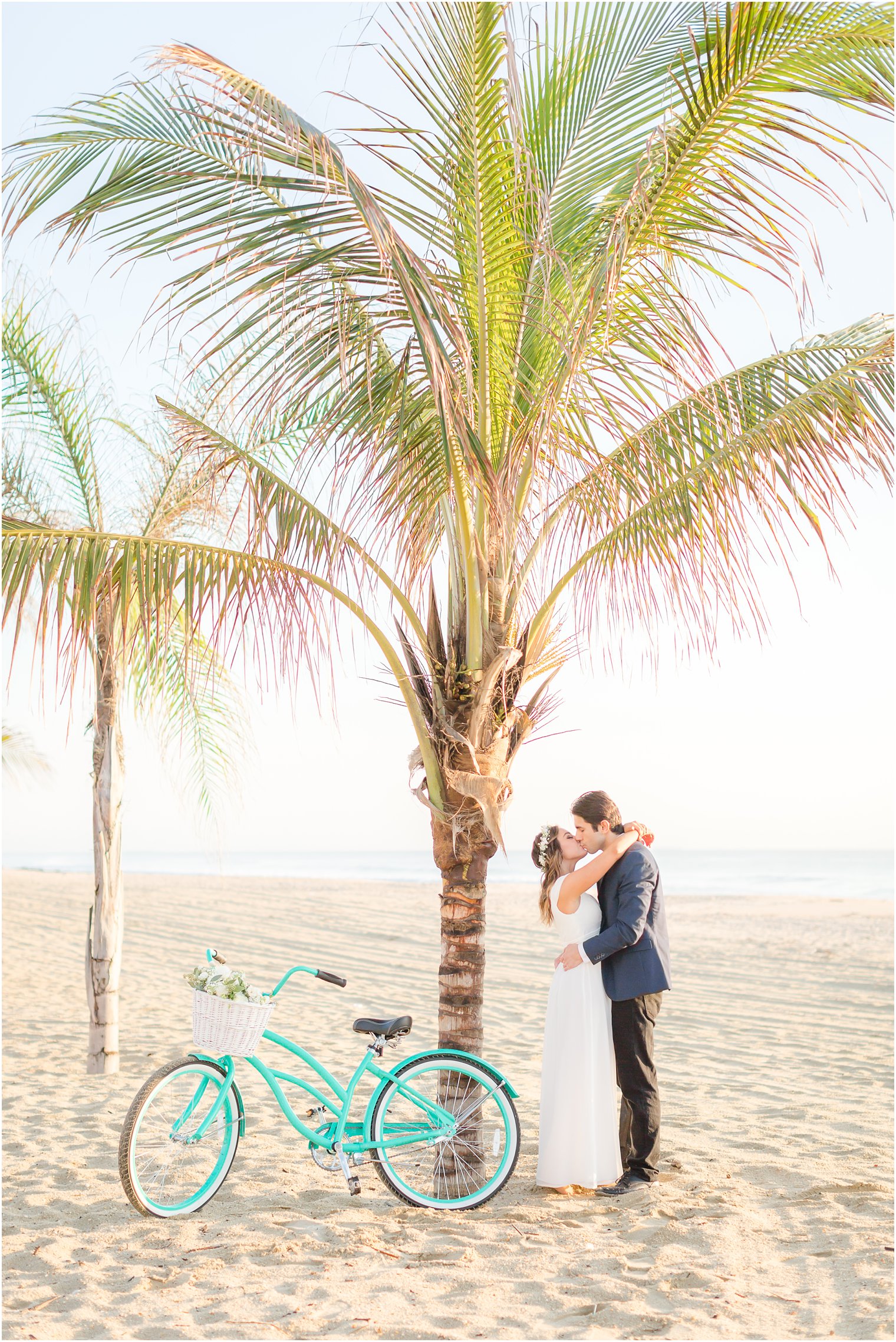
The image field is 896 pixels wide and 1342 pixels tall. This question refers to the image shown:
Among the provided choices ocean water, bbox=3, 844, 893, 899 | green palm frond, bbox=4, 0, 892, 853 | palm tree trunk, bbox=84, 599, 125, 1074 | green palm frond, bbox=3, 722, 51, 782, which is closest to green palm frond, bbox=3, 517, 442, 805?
green palm frond, bbox=4, 0, 892, 853

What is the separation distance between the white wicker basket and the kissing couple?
55.3 inches

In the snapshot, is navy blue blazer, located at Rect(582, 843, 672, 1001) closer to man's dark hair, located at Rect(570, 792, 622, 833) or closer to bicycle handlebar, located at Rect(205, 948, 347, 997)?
man's dark hair, located at Rect(570, 792, 622, 833)

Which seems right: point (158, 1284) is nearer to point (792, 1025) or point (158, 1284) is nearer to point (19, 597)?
point (19, 597)

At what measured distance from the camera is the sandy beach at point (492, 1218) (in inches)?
147

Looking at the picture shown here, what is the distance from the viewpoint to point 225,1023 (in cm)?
457

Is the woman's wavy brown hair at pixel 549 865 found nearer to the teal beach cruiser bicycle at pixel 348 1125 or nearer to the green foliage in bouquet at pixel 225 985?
the teal beach cruiser bicycle at pixel 348 1125

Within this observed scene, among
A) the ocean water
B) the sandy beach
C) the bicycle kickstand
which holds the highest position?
the bicycle kickstand

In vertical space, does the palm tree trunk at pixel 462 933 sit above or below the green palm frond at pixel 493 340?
below

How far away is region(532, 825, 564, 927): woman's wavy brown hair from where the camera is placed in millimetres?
5359

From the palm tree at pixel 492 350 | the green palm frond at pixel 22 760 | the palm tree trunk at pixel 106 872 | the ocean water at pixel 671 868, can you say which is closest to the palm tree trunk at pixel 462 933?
the palm tree at pixel 492 350

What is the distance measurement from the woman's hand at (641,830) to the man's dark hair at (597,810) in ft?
0.16

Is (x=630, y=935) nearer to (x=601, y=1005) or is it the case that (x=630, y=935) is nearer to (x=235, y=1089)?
(x=601, y=1005)

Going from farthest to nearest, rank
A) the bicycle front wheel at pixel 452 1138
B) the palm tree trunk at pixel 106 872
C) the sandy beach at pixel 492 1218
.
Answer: the palm tree trunk at pixel 106 872 → the bicycle front wheel at pixel 452 1138 → the sandy beach at pixel 492 1218

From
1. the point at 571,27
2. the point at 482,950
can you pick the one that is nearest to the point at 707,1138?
the point at 482,950
